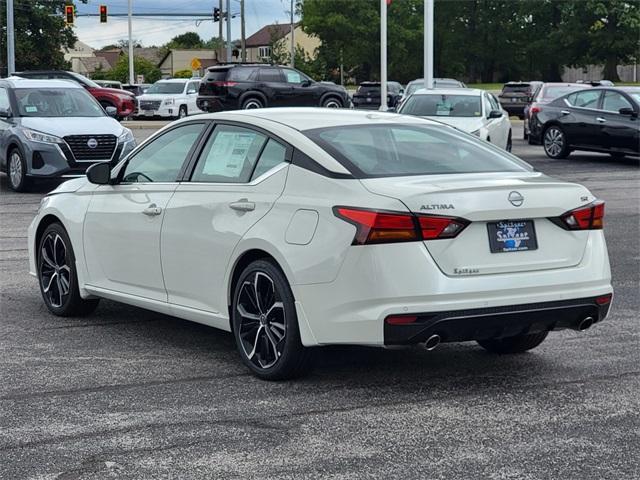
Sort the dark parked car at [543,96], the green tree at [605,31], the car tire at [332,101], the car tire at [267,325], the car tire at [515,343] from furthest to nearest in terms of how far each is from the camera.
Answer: the green tree at [605,31] < the car tire at [332,101] < the dark parked car at [543,96] < the car tire at [515,343] < the car tire at [267,325]

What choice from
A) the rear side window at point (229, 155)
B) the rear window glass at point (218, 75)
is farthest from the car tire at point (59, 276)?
the rear window glass at point (218, 75)

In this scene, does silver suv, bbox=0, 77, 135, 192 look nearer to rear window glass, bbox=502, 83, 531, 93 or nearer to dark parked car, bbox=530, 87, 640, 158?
dark parked car, bbox=530, 87, 640, 158

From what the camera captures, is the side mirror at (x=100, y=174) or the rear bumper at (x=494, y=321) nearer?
the rear bumper at (x=494, y=321)

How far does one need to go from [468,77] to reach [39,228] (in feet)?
353

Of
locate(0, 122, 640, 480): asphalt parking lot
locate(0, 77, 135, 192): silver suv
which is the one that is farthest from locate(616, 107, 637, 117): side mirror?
locate(0, 122, 640, 480): asphalt parking lot

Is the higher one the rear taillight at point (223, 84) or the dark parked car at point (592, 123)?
the rear taillight at point (223, 84)

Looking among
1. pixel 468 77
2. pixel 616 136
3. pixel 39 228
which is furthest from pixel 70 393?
pixel 468 77

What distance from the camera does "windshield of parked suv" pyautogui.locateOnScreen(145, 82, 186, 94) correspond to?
47.8 metres

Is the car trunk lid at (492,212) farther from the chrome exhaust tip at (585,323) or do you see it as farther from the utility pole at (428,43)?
the utility pole at (428,43)

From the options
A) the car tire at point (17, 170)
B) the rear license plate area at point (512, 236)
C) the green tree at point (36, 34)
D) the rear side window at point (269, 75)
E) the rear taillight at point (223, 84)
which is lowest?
the car tire at point (17, 170)

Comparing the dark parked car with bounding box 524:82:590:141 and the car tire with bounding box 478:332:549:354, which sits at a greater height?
the dark parked car with bounding box 524:82:590:141

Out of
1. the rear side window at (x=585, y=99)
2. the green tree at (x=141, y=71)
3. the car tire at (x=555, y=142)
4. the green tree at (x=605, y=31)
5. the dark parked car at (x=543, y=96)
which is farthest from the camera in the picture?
the green tree at (x=141, y=71)

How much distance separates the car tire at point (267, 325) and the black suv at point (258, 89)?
107 ft

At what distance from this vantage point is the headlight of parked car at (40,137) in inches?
710
